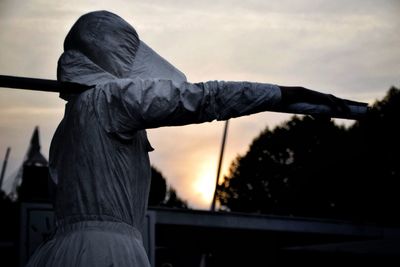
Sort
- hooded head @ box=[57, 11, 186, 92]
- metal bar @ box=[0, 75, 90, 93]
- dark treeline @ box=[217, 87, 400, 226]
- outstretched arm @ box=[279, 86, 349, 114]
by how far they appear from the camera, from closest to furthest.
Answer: metal bar @ box=[0, 75, 90, 93] → outstretched arm @ box=[279, 86, 349, 114] → hooded head @ box=[57, 11, 186, 92] → dark treeline @ box=[217, 87, 400, 226]

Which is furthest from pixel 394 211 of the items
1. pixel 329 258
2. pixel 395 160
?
pixel 329 258

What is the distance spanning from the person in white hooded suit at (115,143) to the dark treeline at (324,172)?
124ft

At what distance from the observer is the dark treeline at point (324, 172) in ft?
145

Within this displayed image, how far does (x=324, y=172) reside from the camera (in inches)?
1861

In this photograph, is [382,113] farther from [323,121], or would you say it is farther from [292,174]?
[323,121]

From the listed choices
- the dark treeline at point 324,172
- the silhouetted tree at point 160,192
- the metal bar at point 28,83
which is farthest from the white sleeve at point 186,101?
the silhouetted tree at point 160,192

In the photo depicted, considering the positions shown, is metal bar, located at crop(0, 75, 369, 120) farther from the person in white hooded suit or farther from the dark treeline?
the dark treeline

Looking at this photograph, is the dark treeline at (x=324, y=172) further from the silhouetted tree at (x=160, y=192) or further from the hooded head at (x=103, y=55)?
the hooded head at (x=103, y=55)

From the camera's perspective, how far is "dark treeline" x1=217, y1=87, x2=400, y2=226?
4425cm

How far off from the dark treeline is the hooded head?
3747 cm

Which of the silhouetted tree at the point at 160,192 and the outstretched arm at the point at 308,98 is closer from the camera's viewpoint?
the outstretched arm at the point at 308,98

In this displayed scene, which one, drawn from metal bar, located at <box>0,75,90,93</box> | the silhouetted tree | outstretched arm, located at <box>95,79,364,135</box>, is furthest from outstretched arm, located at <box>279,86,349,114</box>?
the silhouetted tree

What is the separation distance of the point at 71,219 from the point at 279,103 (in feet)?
2.90

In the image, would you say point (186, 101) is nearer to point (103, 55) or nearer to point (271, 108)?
point (271, 108)
